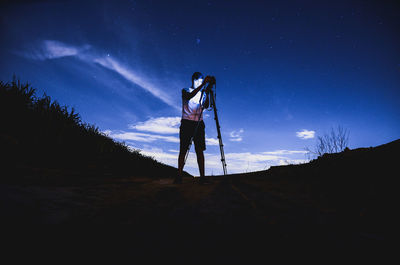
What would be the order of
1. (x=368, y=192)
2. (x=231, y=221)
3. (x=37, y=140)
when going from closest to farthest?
(x=231, y=221)
(x=368, y=192)
(x=37, y=140)

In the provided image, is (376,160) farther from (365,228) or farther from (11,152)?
(11,152)

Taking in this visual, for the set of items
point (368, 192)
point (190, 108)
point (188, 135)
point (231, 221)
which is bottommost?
point (231, 221)

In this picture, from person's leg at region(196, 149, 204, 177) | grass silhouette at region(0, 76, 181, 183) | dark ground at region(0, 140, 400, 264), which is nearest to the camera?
dark ground at region(0, 140, 400, 264)

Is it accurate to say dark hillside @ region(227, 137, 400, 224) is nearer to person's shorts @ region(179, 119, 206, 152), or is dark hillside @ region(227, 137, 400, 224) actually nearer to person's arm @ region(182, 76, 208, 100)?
person's shorts @ region(179, 119, 206, 152)

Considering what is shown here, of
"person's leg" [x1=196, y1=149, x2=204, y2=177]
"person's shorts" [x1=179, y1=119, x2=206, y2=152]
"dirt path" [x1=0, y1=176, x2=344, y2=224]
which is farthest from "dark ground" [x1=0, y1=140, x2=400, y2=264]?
"person's shorts" [x1=179, y1=119, x2=206, y2=152]

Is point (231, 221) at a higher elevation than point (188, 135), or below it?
below

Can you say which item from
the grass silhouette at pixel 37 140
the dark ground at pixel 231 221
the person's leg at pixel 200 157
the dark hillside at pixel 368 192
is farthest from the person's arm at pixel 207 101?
the dark ground at pixel 231 221

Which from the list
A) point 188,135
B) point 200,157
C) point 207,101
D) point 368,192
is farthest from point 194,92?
point 368,192

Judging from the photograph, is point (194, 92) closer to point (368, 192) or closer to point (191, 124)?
point (191, 124)

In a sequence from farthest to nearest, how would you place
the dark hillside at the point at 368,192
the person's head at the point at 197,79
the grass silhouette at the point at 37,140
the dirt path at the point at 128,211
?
1. the person's head at the point at 197,79
2. the grass silhouette at the point at 37,140
3. the dark hillside at the point at 368,192
4. the dirt path at the point at 128,211

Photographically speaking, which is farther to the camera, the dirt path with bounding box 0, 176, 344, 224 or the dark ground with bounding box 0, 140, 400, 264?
the dirt path with bounding box 0, 176, 344, 224

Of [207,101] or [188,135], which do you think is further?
[207,101]

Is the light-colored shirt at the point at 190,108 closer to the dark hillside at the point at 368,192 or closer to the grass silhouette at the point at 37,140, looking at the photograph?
the grass silhouette at the point at 37,140

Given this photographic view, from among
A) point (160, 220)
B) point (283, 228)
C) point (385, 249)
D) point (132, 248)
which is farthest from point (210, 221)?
point (385, 249)
